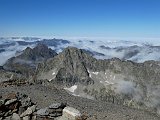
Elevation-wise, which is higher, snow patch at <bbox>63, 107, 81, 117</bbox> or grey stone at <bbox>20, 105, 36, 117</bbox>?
snow patch at <bbox>63, 107, 81, 117</bbox>

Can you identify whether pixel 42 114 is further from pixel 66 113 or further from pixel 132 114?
pixel 132 114

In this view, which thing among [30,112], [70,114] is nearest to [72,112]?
[70,114]

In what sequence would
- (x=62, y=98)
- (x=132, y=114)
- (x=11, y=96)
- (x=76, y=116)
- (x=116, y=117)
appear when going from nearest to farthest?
(x=76, y=116)
(x=11, y=96)
(x=116, y=117)
(x=132, y=114)
(x=62, y=98)

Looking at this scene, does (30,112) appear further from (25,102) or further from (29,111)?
(25,102)

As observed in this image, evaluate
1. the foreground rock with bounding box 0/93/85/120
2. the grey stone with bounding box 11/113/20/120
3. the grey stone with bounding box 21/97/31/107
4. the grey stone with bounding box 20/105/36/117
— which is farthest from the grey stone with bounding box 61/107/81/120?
the grey stone with bounding box 11/113/20/120

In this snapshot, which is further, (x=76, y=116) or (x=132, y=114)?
Result: (x=132, y=114)

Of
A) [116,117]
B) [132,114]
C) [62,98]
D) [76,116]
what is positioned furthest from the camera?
[62,98]

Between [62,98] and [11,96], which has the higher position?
[11,96]

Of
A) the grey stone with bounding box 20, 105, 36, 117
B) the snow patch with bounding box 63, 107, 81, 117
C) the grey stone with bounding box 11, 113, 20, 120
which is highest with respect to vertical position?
the snow patch with bounding box 63, 107, 81, 117

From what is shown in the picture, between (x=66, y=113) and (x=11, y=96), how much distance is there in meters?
6.54

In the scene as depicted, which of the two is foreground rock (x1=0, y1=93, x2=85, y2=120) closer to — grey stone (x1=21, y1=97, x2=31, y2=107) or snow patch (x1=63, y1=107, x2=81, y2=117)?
snow patch (x1=63, y1=107, x2=81, y2=117)

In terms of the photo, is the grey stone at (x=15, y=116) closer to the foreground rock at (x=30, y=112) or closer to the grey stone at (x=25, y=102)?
the foreground rock at (x=30, y=112)

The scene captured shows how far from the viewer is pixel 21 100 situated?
37.2 metres

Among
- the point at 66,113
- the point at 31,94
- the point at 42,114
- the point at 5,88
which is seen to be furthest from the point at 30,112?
the point at 5,88
